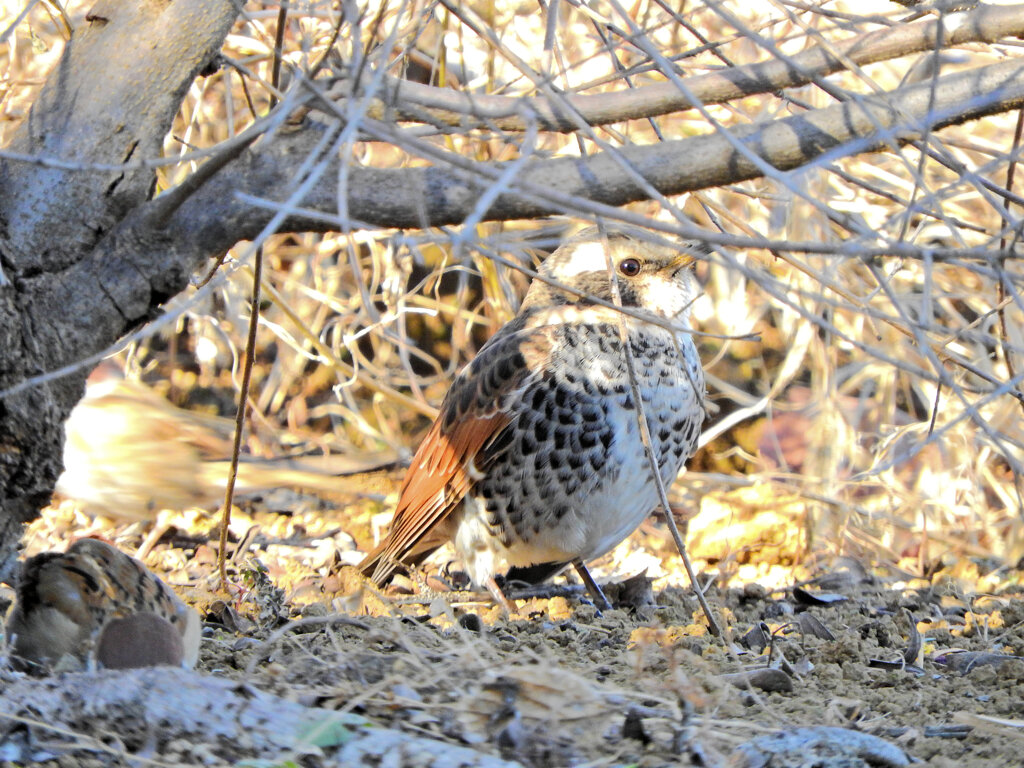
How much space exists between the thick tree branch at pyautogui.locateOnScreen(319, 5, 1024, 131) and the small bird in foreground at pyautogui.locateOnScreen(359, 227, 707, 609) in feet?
3.65

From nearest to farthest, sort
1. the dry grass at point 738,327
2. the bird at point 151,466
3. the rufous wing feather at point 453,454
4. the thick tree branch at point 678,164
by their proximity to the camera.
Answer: the thick tree branch at point 678,164
the rufous wing feather at point 453,454
the dry grass at point 738,327
the bird at point 151,466

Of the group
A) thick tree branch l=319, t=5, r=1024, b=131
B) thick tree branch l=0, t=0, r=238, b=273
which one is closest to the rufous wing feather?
thick tree branch l=319, t=5, r=1024, b=131

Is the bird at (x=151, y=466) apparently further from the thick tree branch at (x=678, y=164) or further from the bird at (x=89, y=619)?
the thick tree branch at (x=678, y=164)

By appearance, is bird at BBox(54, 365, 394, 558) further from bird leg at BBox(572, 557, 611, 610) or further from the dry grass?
bird leg at BBox(572, 557, 611, 610)

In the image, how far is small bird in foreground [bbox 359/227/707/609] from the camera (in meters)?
3.51

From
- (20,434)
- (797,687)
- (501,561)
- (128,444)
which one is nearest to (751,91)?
(797,687)

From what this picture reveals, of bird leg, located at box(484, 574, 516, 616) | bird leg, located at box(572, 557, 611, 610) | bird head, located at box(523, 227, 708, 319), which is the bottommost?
bird leg, located at box(484, 574, 516, 616)

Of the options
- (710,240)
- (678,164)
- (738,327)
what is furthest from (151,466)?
(710,240)

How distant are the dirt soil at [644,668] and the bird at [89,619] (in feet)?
0.56

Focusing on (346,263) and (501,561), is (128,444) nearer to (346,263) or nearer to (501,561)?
(346,263)

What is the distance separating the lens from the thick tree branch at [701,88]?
7.19ft

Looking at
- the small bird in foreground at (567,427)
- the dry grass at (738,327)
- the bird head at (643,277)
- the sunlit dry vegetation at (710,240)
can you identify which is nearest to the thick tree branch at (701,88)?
the sunlit dry vegetation at (710,240)

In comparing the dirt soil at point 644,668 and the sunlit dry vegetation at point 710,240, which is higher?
the sunlit dry vegetation at point 710,240

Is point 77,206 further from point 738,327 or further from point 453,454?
point 738,327
